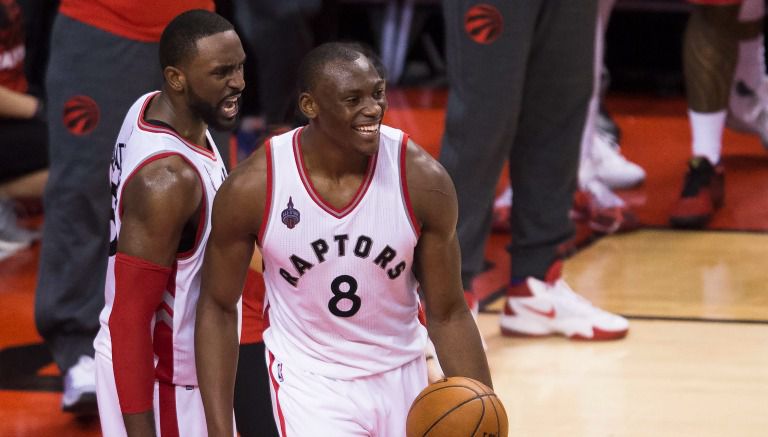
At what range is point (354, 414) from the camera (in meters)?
2.94

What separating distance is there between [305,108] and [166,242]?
0.40 metres

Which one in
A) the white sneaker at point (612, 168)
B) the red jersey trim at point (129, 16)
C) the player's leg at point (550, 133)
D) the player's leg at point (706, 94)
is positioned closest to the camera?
the red jersey trim at point (129, 16)

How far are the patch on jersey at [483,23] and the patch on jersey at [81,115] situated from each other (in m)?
1.23

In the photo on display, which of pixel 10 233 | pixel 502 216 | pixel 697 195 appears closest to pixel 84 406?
pixel 10 233

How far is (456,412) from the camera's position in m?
2.67

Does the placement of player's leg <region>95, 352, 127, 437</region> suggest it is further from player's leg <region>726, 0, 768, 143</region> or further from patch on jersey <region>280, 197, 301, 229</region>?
player's leg <region>726, 0, 768, 143</region>

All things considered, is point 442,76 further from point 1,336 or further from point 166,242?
point 166,242

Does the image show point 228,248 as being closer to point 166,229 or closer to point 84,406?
point 166,229

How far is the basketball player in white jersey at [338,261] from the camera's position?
274 centimetres

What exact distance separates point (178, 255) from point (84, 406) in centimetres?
124

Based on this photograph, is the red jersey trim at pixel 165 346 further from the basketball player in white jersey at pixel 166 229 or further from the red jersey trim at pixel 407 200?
the red jersey trim at pixel 407 200

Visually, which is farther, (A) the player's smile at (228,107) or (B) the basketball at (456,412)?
(A) the player's smile at (228,107)

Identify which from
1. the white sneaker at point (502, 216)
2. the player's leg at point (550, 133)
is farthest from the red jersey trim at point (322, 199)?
the white sneaker at point (502, 216)

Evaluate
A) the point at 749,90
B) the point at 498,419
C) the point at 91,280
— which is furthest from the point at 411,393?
the point at 749,90
